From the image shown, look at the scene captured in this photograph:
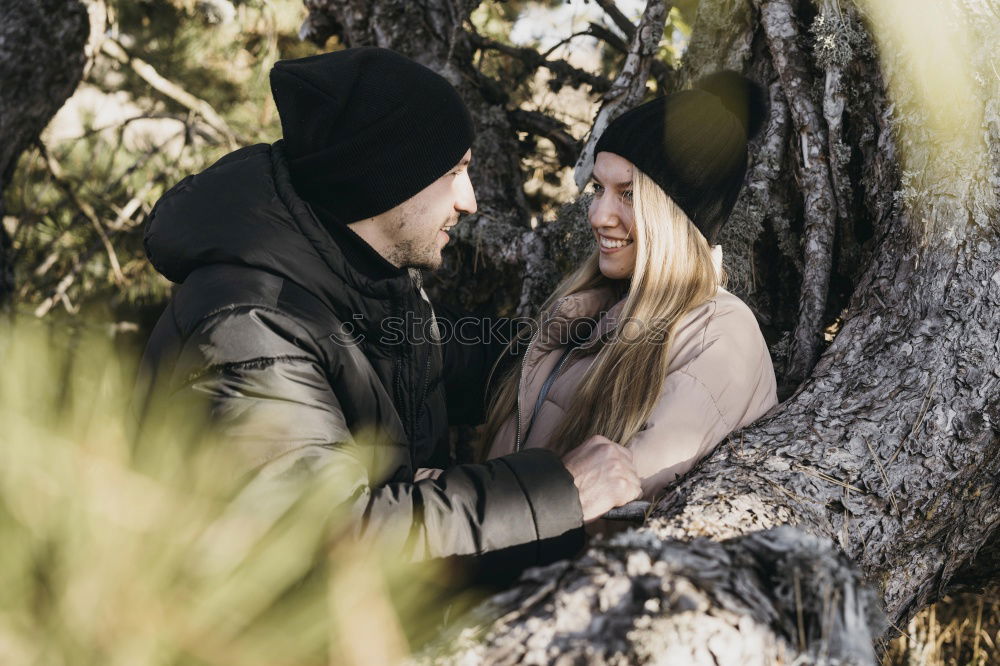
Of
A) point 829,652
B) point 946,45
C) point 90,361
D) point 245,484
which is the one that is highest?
point 946,45

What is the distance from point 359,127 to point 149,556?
3.99ft

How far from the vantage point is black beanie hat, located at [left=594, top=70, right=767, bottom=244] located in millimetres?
2434

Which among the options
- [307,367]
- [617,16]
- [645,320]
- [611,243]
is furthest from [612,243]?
[617,16]

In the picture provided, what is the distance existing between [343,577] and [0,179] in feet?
12.6

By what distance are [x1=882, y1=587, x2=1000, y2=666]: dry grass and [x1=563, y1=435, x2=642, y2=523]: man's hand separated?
1570 millimetres

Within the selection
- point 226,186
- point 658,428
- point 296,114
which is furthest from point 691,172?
point 226,186

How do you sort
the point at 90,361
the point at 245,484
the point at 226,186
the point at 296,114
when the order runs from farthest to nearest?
the point at 296,114 < the point at 226,186 < the point at 245,484 < the point at 90,361

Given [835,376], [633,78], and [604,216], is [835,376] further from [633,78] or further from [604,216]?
[633,78]

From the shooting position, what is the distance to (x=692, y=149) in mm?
2436

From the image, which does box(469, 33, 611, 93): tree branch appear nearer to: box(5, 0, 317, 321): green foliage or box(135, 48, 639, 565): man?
box(135, 48, 639, 565): man


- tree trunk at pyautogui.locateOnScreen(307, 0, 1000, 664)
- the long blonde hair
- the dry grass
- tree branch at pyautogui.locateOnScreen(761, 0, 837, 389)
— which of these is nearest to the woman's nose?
the long blonde hair

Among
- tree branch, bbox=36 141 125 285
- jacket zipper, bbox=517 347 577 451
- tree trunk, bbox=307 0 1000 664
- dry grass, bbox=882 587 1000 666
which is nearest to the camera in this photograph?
tree trunk, bbox=307 0 1000 664

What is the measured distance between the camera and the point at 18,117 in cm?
416

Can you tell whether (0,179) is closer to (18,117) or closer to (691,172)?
(18,117)
